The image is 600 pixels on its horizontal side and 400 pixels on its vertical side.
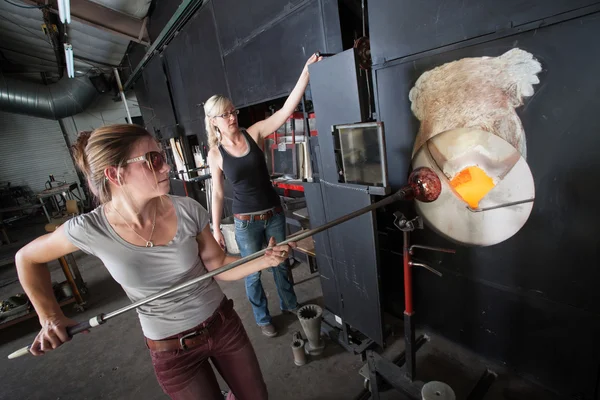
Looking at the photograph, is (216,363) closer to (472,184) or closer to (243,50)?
(472,184)

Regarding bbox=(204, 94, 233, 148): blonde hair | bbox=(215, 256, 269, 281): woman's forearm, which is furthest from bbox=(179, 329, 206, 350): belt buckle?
bbox=(204, 94, 233, 148): blonde hair

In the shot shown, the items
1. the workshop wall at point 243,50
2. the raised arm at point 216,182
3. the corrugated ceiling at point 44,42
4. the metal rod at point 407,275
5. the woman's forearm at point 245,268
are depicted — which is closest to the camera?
the woman's forearm at point 245,268

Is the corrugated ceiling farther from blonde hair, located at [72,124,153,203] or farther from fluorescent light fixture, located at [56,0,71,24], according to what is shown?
blonde hair, located at [72,124,153,203]

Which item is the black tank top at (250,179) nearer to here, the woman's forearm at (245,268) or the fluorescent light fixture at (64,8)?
the woman's forearm at (245,268)

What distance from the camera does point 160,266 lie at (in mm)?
1150

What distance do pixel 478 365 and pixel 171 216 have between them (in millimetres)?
2125

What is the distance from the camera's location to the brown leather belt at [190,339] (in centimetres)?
116

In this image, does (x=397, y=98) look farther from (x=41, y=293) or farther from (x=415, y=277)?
(x=41, y=293)

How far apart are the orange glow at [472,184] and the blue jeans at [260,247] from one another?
1.24 m

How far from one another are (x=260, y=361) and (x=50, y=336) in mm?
1614

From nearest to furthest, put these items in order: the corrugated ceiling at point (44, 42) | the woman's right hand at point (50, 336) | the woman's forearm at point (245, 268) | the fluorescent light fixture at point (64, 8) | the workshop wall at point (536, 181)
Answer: the woman's right hand at point (50, 336) < the workshop wall at point (536, 181) < the woman's forearm at point (245, 268) < the fluorescent light fixture at point (64, 8) < the corrugated ceiling at point (44, 42)

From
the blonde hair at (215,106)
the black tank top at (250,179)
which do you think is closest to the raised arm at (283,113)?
the black tank top at (250,179)

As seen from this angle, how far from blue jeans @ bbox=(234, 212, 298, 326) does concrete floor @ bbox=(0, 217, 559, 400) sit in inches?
8.5

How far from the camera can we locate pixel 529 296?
4.89 ft
